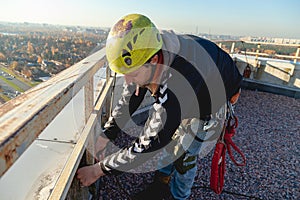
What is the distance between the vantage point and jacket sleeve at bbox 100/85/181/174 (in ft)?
4.73

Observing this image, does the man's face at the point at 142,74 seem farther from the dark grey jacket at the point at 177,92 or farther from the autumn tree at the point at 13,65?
the autumn tree at the point at 13,65

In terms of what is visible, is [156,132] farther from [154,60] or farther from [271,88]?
[271,88]

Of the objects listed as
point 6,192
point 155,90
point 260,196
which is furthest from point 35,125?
point 260,196

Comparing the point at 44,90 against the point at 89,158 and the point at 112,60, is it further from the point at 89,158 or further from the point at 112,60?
the point at 89,158

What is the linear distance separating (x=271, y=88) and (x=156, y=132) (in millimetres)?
7845

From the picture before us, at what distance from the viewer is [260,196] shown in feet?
9.95

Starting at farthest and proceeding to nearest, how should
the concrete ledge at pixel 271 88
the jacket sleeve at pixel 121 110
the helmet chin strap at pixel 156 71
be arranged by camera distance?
1. the concrete ledge at pixel 271 88
2. the jacket sleeve at pixel 121 110
3. the helmet chin strap at pixel 156 71

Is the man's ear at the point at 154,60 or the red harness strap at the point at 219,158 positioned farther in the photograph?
the red harness strap at the point at 219,158

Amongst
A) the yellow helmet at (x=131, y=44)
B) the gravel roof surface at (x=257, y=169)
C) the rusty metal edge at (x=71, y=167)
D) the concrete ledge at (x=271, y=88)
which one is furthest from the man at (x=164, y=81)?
the concrete ledge at (x=271, y=88)

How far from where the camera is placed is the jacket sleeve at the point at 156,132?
1.44 meters

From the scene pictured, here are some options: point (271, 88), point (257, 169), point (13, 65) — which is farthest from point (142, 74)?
point (271, 88)

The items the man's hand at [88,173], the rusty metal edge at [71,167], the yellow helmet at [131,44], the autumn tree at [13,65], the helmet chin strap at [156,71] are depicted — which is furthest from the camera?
the autumn tree at [13,65]

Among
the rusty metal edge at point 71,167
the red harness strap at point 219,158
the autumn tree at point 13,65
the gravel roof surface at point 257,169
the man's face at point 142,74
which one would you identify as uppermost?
the man's face at point 142,74

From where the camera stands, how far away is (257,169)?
11.9ft
